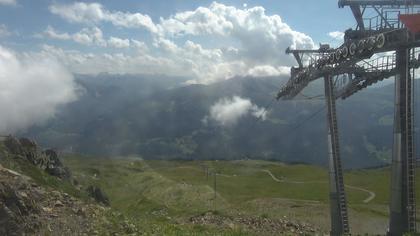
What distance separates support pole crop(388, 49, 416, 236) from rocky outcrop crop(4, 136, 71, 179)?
1285 inches

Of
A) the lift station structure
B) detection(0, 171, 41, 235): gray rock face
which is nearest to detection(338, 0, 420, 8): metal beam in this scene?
the lift station structure

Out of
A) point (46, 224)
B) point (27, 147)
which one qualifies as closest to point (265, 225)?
point (46, 224)

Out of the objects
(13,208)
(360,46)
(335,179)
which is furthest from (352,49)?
(13,208)

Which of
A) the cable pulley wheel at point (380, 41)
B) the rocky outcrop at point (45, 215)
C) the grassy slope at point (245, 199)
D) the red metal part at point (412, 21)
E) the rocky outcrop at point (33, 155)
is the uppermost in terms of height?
the red metal part at point (412, 21)

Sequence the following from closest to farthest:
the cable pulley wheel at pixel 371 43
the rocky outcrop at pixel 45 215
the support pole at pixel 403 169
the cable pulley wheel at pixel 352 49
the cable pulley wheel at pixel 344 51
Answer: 1. the rocky outcrop at pixel 45 215
2. the support pole at pixel 403 169
3. the cable pulley wheel at pixel 371 43
4. the cable pulley wheel at pixel 352 49
5. the cable pulley wheel at pixel 344 51

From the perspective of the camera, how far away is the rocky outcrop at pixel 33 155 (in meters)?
46.6

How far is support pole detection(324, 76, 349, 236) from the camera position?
43031 millimetres

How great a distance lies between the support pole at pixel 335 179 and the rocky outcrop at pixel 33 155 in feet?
91.9

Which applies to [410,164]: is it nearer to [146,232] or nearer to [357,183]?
[146,232]

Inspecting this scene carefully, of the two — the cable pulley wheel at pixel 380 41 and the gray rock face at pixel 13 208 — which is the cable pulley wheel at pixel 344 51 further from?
the gray rock face at pixel 13 208

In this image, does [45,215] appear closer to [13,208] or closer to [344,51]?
[13,208]

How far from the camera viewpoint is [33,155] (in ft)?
162

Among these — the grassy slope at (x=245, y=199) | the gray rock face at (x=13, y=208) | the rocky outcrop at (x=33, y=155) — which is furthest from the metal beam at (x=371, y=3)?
the rocky outcrop at (x=33, y=155)

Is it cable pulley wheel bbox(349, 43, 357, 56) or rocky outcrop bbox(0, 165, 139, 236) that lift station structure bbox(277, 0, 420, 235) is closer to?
cable pulley wheel bbox(349, 43, 357, 56)
